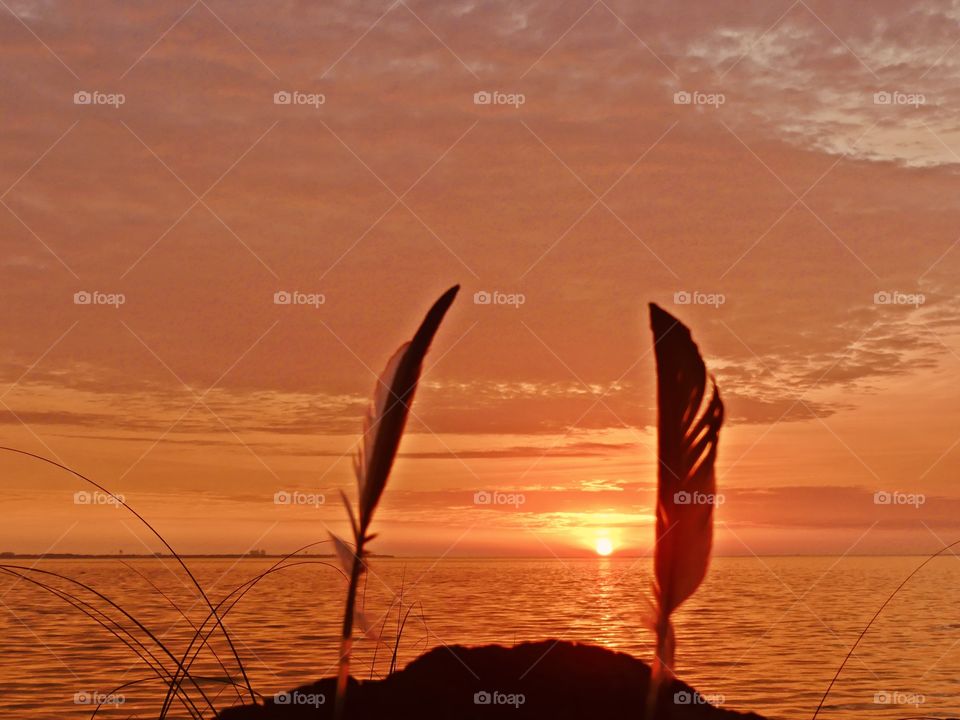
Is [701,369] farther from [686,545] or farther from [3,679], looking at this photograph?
[3,679]

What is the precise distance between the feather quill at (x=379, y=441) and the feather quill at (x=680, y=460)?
94 centimetres

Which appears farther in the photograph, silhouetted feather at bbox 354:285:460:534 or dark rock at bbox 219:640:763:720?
dark rock at bbox 219:640:763:720

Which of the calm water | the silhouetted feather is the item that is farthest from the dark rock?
the silhouetted feather

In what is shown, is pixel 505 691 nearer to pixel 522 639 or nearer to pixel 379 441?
pixel 379 441

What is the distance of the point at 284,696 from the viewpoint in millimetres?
4898

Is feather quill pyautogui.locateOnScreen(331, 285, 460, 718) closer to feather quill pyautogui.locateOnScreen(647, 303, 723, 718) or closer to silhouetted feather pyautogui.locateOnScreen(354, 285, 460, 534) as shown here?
silhouetted feather pyautogui.locateOnScreen(354, 285, 460, 534)

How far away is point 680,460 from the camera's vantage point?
3.99 m

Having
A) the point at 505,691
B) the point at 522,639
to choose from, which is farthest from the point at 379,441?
the point at 522,639

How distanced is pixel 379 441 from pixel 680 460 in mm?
1205

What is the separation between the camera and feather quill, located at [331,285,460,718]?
3.99 m

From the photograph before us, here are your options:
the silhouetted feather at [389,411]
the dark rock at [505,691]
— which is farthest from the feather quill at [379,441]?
the dark rock at [505,691]

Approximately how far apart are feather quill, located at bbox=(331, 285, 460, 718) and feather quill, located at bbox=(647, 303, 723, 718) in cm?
94

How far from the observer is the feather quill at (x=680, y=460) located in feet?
13.0

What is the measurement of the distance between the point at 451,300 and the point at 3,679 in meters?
12.8
